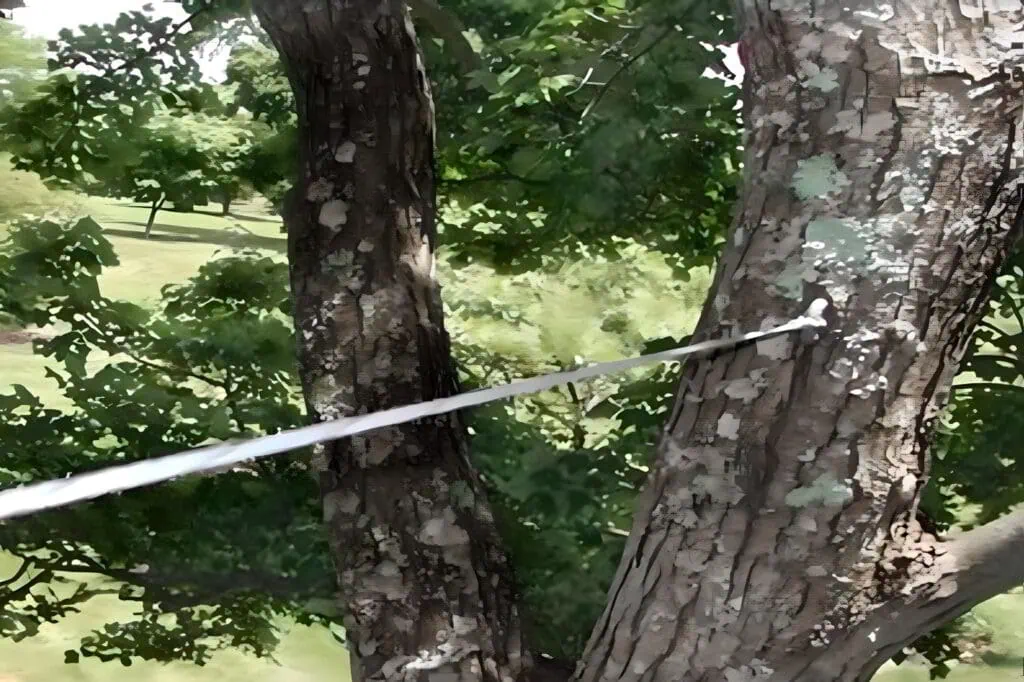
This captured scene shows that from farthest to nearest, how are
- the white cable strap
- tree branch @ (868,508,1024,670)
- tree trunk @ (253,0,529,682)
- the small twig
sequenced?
the small twig
tree trunk @ (253,0,529,682)
tree branch @ (868,508,1024,670)
the white cable strap

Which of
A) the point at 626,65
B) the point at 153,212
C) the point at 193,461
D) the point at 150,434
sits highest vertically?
the point at 626,65

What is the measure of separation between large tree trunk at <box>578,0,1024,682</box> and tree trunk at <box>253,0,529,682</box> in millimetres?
176

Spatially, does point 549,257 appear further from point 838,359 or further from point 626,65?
point 838,359

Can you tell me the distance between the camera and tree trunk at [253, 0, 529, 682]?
685 millimetres

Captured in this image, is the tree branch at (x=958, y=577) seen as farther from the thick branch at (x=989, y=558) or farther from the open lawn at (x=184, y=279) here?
the open lawn at (x=184, y=279)

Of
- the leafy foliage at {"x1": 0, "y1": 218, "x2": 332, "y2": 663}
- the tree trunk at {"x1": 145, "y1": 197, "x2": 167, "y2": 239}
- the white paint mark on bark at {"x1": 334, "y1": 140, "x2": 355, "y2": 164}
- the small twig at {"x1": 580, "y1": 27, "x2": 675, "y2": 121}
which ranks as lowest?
the leafy foliage at {"x1": 0, "y1": 218, "x2": 332, "y2": 663}

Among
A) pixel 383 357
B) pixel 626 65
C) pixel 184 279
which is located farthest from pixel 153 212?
pixel 626 65

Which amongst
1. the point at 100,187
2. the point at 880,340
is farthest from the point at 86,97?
the point at 880,340

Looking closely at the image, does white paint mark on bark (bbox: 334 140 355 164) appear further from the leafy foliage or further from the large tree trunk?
the large tree trunk

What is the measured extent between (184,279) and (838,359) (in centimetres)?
69

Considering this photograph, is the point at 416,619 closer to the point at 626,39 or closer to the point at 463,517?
the point at 463,517

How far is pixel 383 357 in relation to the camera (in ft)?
2.35

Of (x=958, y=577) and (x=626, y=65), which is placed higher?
(x=626, y=65)

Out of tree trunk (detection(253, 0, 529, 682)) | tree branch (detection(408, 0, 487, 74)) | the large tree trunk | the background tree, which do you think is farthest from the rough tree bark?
tree branch (detection(408, 0, 487, 74))
